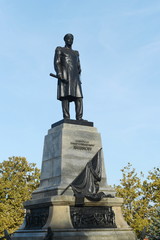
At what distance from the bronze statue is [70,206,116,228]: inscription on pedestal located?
3972mm

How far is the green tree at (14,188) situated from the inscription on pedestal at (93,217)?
2347cm

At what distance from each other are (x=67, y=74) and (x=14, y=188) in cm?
2510

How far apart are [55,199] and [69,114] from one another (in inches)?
162

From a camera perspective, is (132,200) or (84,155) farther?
(132,200)

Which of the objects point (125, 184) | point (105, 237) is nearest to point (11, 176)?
point (125, 184)

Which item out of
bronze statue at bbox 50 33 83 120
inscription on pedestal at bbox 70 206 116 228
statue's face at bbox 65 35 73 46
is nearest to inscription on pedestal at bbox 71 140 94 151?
bronze statue at bbox 50 33 83 120

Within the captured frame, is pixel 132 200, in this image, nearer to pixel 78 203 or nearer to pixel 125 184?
pixel 125 184

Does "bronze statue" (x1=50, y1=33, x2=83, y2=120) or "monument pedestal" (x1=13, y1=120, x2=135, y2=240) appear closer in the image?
"monument pedestal" (x1=13, y1=120, x2=135, y2=240)

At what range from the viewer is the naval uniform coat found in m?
14.0

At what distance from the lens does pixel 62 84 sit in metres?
14.0

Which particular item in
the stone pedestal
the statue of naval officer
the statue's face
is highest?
the statue's face

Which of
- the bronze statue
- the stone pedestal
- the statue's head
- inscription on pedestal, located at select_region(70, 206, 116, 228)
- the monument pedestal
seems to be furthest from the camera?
the statue's head

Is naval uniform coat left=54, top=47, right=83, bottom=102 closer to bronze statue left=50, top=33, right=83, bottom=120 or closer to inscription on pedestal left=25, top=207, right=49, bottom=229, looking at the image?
bronze statue left=50, top=33, right=83, bottom=120

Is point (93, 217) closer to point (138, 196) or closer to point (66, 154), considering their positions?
point (66, 154)
